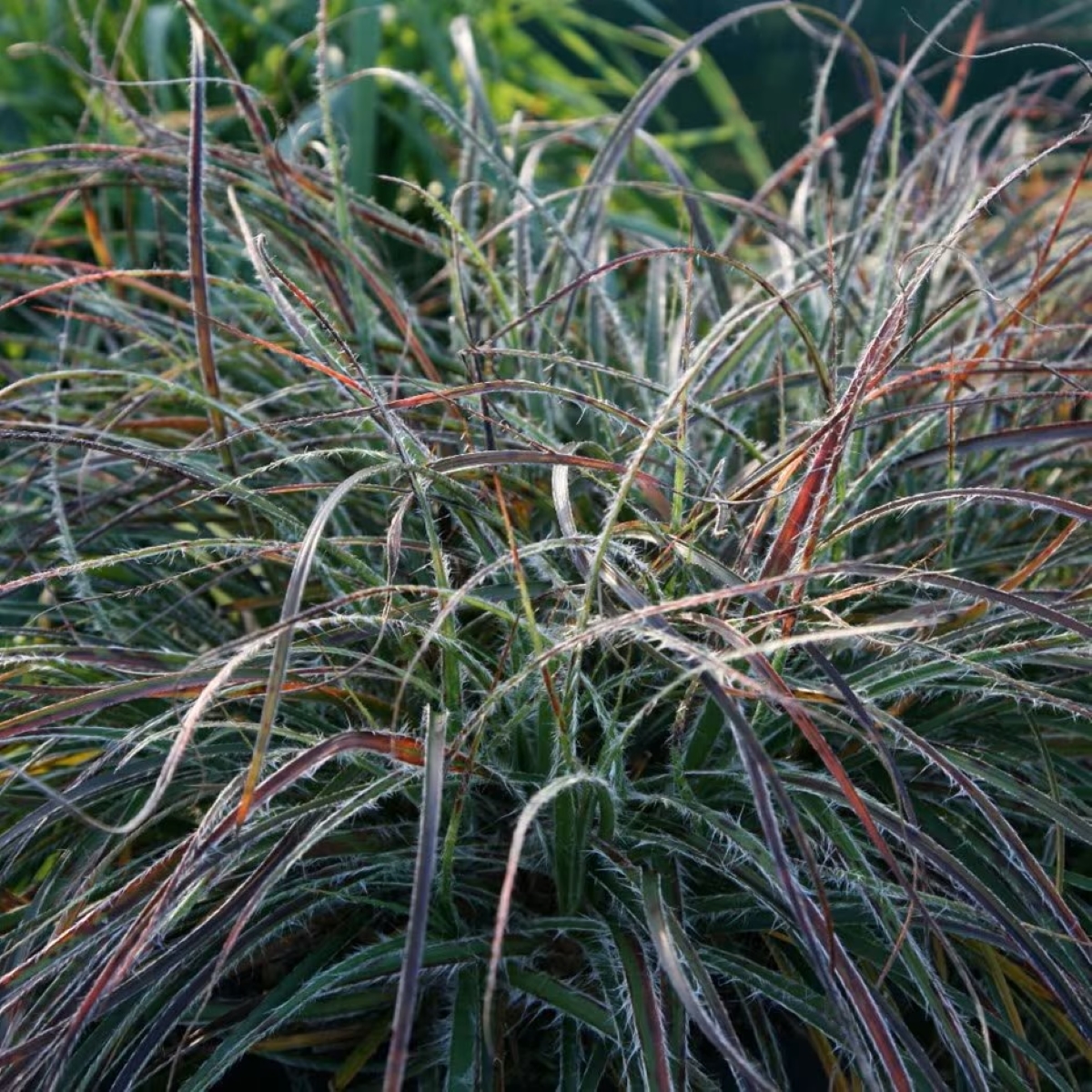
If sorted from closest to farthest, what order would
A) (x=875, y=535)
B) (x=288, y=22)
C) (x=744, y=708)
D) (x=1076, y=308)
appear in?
1. (x=744, y=708)
2. (x=875, y=535)
3. (x=1076, y=308)
4. (x=288, y=22)

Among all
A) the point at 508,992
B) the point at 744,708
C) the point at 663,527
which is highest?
the point at 663,527

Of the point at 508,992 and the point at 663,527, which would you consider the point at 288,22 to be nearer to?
the point at 663,527

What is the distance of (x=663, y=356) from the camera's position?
4.66 feet

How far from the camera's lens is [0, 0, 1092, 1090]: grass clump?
858 mm

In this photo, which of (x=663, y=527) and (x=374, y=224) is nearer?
(x=663, y=527)

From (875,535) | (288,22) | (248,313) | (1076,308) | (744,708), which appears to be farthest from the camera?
(288,22)

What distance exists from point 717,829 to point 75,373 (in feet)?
1.99

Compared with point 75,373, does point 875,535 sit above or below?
below

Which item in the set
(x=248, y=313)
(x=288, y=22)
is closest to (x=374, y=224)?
(x=248, y=313)

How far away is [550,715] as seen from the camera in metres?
0.97

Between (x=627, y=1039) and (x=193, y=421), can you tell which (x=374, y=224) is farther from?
(x=627, y=1039)

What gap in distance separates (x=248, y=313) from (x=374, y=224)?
Result: 30 cm

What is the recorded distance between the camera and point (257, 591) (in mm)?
1290

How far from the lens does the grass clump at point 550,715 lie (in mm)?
858
